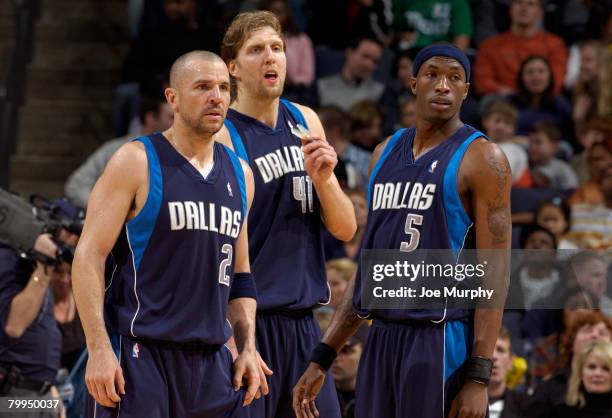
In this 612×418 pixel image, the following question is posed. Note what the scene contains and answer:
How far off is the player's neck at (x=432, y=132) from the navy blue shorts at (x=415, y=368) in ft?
2.31

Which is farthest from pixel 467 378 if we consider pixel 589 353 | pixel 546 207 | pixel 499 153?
pixel 546 207

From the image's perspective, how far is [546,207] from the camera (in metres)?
8.42

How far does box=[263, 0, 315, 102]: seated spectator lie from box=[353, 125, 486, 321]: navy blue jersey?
17.3 feet

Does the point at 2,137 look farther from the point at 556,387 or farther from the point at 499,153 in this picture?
→ the point at 499,153

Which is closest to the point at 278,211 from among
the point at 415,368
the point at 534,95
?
the point at 415,368

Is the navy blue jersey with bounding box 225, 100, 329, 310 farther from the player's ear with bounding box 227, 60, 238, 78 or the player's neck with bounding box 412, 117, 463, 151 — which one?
the player's neck with bounding box 412, 117, 463, 151

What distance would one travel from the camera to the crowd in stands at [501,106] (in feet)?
23.5

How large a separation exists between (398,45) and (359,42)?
2.29ft

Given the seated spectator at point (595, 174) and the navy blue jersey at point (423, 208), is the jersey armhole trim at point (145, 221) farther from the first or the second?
the seated spectator at point (595, 174)

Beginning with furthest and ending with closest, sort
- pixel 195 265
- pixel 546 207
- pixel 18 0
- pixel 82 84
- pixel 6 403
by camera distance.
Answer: pixel 82 84, pixel 18 0, pixel 546 207, pixel 6 403, pixel 195 265

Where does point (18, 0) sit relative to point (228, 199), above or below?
above

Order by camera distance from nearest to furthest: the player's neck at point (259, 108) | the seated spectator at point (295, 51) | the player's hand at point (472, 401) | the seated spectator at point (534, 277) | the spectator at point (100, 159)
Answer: the player's hand at point (472, 401), the player's neck at point (259, 108), the seated spectator at point (534, 277), the spectator at point (100, 159), the seated spectator at point (295, 51)

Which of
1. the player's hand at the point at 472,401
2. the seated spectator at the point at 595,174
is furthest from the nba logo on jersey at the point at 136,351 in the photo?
the seated spectator at the point at 595,174

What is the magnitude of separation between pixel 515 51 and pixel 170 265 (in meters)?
6.72
